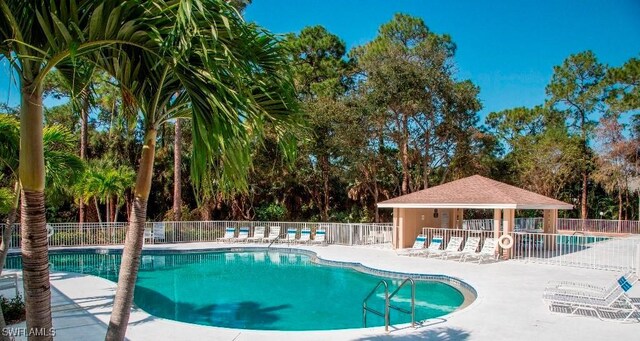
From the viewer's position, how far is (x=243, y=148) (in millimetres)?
3256

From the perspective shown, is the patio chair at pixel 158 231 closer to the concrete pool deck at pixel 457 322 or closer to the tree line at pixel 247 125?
the tree line at pixel 247 125

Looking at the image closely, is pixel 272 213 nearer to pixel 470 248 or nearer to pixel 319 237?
pixel 319 237

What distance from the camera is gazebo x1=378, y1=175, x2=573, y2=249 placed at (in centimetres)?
1456

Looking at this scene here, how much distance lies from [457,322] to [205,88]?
6.35 metres

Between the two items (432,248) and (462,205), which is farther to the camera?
(432,248)

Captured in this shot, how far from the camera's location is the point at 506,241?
47.3 ft

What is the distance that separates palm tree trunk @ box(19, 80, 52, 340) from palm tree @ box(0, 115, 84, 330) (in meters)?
3.13

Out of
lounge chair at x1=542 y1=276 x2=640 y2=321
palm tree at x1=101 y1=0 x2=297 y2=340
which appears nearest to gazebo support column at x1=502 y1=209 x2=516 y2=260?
lounge chair at x1=542 y1=276 x2=640 y2=321

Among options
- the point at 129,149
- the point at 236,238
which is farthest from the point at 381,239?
the point at 129,149

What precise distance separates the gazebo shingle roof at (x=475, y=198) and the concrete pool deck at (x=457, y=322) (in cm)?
320

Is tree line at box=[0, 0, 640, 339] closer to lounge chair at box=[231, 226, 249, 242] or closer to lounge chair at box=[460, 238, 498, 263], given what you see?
lounge chair at box=[231, 226, 249, 242]

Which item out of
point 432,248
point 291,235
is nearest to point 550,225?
point 432,248

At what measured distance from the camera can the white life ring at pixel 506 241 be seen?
14250 millimetres

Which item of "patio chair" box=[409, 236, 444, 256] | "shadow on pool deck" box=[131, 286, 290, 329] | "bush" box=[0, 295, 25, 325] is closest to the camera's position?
"bush" box=[0, 295, 25, 325]
